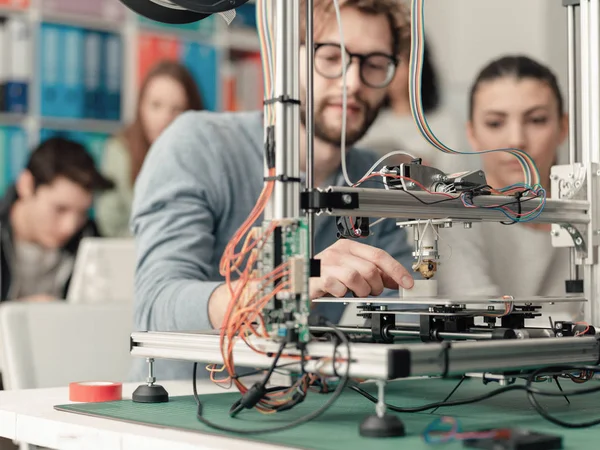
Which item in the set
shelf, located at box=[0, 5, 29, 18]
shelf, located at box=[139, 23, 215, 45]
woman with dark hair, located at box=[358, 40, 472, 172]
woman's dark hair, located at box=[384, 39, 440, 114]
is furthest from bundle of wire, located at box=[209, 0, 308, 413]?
shelf, located at box=[139, 23, 215, 45]

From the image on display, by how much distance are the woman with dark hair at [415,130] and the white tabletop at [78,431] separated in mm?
1217

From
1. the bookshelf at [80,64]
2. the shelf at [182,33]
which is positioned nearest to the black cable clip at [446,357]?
the bookshelf at [80,64]

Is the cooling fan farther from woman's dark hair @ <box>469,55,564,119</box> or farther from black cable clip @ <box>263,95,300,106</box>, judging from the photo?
woman's dark hair @ <box>469,55,564,119</box>

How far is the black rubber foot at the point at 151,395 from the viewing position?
3.64 feet

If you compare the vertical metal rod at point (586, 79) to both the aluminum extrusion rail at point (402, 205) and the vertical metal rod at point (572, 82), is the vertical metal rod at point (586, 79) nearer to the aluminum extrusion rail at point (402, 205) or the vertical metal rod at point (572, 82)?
the vertical metal rod at point (572, 82)

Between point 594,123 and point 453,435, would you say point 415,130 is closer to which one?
point 594,123

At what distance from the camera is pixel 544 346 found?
3.06 feet

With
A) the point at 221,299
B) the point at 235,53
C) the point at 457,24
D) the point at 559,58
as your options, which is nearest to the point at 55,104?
the point at 235,53

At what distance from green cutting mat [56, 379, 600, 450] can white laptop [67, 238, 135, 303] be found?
6.02ft

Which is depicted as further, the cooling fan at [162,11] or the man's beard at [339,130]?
the man's beard at [339,130]

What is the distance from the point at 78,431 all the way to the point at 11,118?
290 cm

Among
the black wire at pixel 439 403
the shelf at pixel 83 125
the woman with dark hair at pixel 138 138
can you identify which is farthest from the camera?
the woman with dark hair at pixel 138 138

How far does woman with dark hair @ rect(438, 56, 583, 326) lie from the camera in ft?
6.46

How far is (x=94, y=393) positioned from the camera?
114 cm
